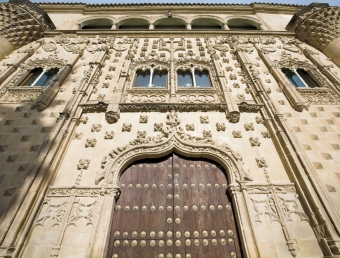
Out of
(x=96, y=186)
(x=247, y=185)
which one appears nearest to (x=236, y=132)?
(x=247, y=185)

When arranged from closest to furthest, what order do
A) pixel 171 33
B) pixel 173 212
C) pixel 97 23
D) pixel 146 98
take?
pixel 173 212
pixel 146 98
pixel 171 33
pixel 97 23

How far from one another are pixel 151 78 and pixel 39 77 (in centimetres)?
501

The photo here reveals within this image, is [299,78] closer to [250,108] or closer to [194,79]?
[250,108]

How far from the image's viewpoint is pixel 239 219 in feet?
15.7

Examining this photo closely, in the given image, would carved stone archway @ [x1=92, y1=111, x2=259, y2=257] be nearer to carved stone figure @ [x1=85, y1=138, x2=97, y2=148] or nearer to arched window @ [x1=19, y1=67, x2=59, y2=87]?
carved stone figure @ [x1=85, y1=138, x2=97, y2=148]

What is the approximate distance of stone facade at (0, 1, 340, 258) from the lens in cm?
459

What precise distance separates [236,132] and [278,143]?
1.29 metres

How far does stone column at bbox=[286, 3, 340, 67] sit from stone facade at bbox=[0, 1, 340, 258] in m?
0.06

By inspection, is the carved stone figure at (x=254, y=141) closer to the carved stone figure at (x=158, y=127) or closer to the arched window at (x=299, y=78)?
the carved stone figure at (x=158, y=127)

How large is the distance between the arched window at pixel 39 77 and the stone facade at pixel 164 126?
224 mm

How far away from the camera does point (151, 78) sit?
904 cm

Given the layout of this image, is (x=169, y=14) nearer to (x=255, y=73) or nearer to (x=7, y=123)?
(x=255, y=73)

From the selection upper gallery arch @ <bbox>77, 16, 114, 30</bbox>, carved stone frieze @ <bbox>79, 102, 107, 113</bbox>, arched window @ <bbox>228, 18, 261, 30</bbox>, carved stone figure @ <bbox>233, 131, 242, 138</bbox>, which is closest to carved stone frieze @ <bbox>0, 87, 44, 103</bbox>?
carved stone frieze @ <bbox>79, 102, 107, 113</bbox>

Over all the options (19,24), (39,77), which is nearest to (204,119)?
(39,77)
